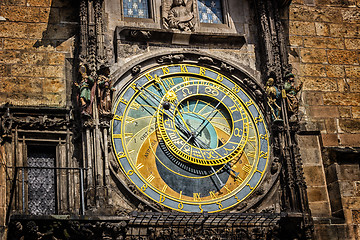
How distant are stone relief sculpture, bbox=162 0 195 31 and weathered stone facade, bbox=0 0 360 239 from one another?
14cm

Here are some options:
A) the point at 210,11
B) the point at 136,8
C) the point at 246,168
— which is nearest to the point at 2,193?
the point at 246,168

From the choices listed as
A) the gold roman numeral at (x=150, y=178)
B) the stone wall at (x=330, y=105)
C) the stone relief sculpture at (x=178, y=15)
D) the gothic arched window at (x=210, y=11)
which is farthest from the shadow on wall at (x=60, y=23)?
the stone wall at (x=330, y=105)

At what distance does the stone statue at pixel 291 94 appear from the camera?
14.7 metres

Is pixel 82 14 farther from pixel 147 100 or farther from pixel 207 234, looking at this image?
pixel 207 234

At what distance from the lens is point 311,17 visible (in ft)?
52.7

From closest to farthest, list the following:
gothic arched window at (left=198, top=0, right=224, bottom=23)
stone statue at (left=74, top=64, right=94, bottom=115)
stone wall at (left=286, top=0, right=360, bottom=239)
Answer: stone statue at (left=74, top=64, right=94, bottom=115) < stone wall at (left=286, top=0, right=360, bottom=239) < gothic arched window at (left=198, top=0, right=224, bottom=23)

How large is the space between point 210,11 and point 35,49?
3221mm

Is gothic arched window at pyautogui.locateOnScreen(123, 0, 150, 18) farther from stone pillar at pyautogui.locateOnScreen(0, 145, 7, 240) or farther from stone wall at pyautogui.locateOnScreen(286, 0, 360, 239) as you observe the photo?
stone pillar at pyautogui.locateOnScreen(0, 145, 7, 240)

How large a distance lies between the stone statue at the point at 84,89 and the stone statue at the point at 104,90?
154mm

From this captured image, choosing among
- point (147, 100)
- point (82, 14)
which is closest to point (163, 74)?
point (147, 100)

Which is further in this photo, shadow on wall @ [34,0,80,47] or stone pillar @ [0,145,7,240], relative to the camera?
shadow on wall @ [34,0,80,47]

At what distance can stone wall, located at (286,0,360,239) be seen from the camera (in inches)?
569

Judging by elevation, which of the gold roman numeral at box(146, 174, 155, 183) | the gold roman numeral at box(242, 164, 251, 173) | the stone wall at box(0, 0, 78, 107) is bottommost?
the gold roman numeral at box(146, 174, 155, 183)

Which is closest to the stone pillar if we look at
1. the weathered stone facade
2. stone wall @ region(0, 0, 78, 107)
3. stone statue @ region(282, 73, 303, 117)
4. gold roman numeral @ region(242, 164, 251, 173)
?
the weathered stone facade
